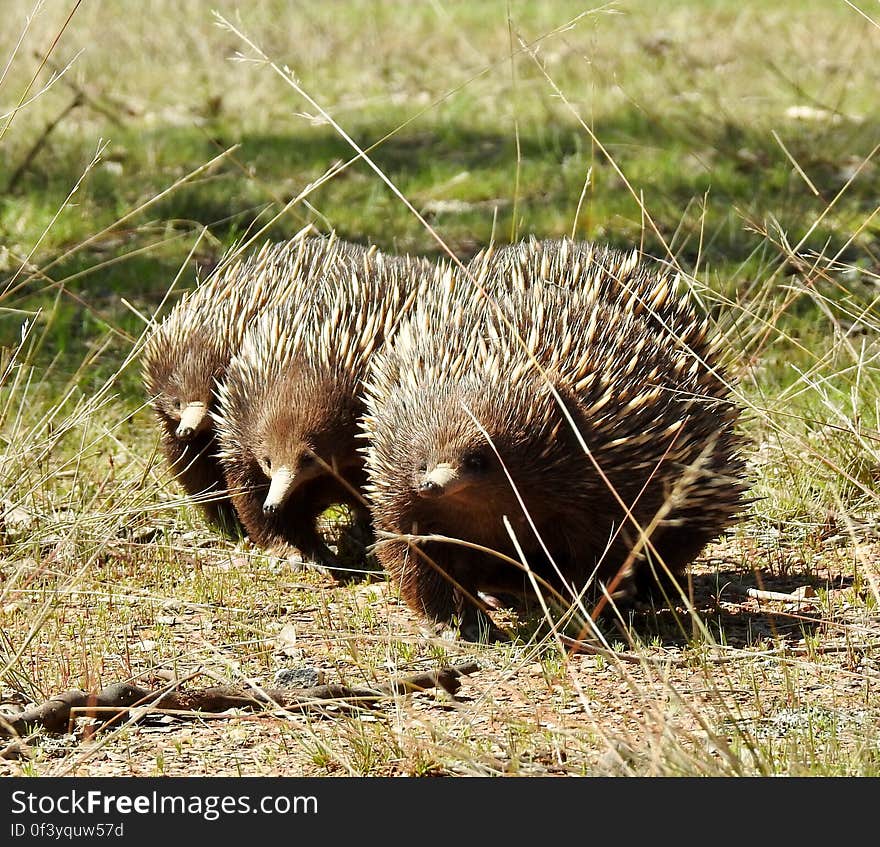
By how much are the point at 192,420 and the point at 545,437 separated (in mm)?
1642

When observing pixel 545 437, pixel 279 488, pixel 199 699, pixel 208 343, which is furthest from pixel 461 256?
pixel 199 699

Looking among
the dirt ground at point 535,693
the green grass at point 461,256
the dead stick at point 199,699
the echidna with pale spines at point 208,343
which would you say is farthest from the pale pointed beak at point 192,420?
the dead stick at point 199,699

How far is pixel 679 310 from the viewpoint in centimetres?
420

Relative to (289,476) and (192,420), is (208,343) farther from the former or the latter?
(289,476)

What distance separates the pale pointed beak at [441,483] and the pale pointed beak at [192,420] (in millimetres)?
1496

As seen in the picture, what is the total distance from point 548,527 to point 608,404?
16.3 inches

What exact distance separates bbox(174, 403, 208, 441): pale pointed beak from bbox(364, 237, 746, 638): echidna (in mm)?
919

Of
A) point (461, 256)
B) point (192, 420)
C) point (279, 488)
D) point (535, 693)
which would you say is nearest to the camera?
point (535, 693)

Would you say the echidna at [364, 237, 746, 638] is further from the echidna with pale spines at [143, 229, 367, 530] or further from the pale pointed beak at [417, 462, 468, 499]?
the echidna with pale spines at [143, 229, 367, 530]

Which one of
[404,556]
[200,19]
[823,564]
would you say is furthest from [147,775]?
[200,19]

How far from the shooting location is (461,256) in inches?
285

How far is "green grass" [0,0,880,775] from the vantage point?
314 cm

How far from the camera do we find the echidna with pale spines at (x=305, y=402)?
4.30 meters

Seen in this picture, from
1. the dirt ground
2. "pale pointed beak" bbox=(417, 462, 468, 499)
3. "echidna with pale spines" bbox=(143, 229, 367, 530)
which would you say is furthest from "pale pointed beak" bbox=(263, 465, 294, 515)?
"pale pointed beak" bbox=(417, 462, 468, 499)
